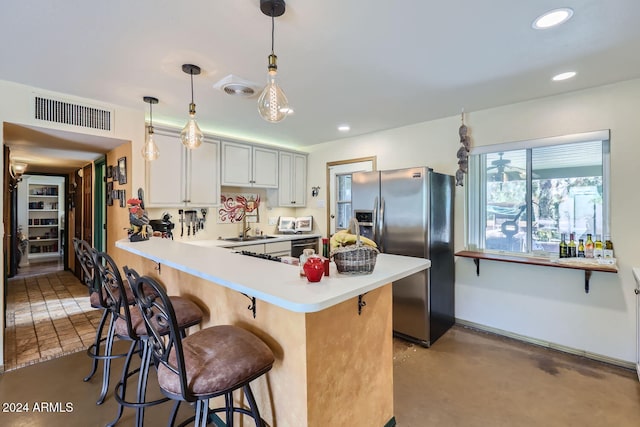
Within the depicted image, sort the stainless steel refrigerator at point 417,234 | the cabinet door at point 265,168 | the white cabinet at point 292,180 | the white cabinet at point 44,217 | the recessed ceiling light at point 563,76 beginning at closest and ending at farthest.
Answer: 1. the recessed ceiling light at point 563,76
2. the stainless steel refrigerator at point 417,234
3. the cabinet door at point 265,168
4. the white cabinet at point 292,180
5. the white cabinet at point 44,217

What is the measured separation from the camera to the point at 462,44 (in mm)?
1902

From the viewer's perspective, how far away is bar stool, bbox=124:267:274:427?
1.12m

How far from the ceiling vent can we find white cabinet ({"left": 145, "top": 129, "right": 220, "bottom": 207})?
1.46m

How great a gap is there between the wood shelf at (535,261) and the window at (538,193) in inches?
6.8

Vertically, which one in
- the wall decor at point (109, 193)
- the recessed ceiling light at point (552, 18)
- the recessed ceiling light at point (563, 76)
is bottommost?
the wall decor at point (109, 193)

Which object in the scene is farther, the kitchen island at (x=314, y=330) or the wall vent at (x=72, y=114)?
the wall vent at (x=72, y=114)

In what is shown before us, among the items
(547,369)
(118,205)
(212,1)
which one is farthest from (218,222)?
(547,369)

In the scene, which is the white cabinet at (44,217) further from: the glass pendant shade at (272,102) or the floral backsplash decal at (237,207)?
the glass pendant shade at (272,102)

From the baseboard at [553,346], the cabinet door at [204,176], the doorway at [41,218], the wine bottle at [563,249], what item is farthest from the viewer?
the doorway at [41,218]

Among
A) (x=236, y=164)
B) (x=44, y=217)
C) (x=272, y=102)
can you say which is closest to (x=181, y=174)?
(x=236, y=164)

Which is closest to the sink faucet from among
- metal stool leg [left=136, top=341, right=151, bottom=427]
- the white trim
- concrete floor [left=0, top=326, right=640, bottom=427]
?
concrete floor [left=0, top=326, right=640, bottom=427]

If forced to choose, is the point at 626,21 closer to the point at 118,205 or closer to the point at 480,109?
the point at 480,109

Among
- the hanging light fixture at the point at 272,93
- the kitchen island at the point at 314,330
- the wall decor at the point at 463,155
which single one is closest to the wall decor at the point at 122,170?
the kitchen island at the point at 314,330

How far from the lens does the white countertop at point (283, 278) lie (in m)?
1.09
